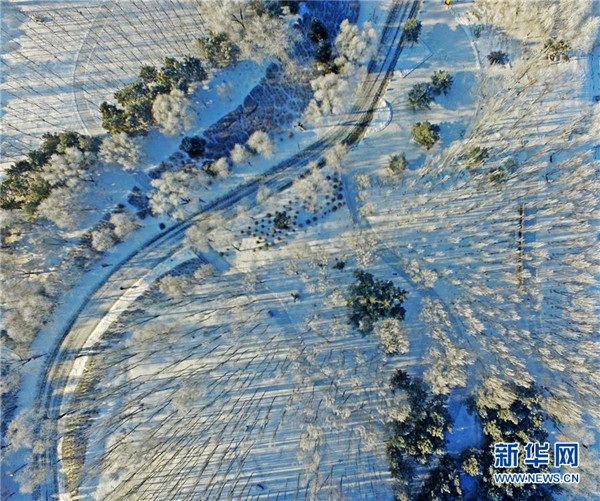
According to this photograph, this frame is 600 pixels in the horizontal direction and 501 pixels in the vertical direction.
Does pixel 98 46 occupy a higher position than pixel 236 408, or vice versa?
pixel 98 46

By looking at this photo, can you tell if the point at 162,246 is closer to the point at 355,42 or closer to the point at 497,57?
the point at 355,42

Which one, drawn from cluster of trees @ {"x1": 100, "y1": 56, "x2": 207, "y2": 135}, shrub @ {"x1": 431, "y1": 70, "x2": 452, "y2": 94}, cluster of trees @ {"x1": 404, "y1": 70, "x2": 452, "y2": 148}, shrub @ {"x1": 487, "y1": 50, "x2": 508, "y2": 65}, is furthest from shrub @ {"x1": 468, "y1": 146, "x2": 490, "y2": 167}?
cluster of trees @ {"x1": 100, "y1": 56, "x2": 207, "y2": 135}

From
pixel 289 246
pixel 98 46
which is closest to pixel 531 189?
pixel 289 246

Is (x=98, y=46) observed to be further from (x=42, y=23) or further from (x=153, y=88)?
(x=153, y=88)

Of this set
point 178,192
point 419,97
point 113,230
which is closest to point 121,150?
point 178,192

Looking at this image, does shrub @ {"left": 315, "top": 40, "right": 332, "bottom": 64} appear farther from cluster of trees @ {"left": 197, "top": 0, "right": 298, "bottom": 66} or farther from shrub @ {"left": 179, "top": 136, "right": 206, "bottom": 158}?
shrub @ {"left": 179, "top": 136, "right": 206, "bottom": 158}

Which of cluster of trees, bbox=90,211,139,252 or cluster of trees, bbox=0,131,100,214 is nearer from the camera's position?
cluster of trees, bbox=0,131,100,214

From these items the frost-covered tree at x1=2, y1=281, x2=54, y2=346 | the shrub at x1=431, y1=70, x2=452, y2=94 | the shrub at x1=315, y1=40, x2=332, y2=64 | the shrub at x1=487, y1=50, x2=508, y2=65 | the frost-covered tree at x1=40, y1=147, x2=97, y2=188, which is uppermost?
the shrub at x1=487, y1=50, x2=508, y2=65
